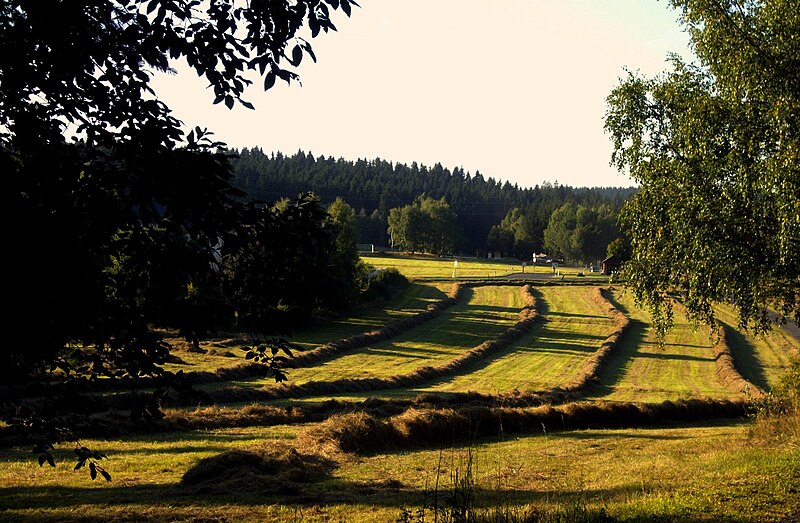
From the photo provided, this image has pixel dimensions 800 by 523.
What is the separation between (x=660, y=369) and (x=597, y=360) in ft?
10.7

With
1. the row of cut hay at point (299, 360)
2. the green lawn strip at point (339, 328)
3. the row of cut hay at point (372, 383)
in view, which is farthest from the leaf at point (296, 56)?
the green lawn strip at point (339, 328)

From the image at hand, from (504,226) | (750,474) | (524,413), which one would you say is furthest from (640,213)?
(504,226)

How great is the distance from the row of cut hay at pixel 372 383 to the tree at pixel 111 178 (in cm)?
1030

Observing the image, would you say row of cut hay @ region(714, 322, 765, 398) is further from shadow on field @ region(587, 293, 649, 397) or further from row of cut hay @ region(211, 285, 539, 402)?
row of cut hay @ region(211, 285, 539, 402)

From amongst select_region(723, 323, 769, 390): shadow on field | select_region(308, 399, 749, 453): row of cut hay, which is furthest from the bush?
select_region(723, 323, 769, 390): shadow on field

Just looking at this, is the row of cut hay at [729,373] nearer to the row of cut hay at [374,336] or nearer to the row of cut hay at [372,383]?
the row of cut hay at [372,383]

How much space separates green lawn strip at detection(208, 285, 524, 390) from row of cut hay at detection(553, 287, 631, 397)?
7.55 m

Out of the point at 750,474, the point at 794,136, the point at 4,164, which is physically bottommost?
the point at 750,474

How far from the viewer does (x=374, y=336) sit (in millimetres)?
50438

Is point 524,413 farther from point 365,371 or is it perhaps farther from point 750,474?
point 365,371

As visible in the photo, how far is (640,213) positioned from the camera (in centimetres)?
1930

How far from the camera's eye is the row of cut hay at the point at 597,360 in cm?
3284

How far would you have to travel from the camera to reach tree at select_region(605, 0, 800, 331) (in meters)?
16.5

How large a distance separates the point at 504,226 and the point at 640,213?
16752cm
